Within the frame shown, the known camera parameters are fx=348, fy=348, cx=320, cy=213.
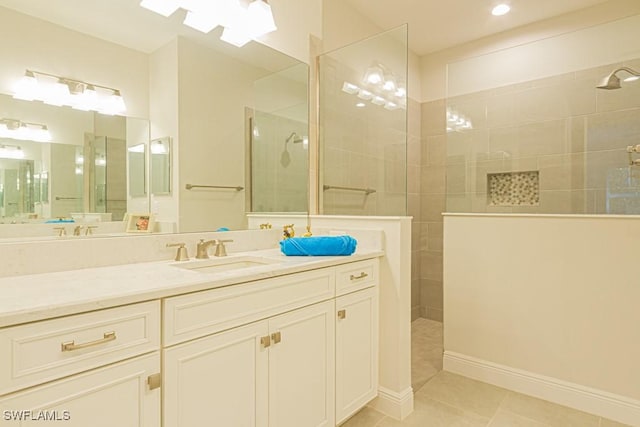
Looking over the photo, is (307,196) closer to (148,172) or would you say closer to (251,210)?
(251,210)

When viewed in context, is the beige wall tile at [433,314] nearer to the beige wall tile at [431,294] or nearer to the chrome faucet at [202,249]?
the beige wall tile at [431,294]

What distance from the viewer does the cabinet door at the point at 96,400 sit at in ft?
2.62

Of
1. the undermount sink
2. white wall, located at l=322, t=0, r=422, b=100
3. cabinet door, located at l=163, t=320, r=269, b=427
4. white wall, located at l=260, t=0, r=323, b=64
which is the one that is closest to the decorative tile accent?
white wall, located at l=322, t=0, r=422, b=100

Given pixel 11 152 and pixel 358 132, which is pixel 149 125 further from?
pixel 358 132

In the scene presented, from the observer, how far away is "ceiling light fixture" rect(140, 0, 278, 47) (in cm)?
170

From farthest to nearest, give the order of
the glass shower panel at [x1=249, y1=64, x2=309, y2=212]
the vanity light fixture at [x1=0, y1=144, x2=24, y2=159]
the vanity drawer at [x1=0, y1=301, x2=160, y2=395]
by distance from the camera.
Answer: the glass shower panel at [x1=249, y1=64, x2=309, y2=212] < the vanity light fixture at [x1=0, y1=144, x2=24, y2=159] < the vanity drawer at [x1=0, y1=301, x2=160, y2=395]

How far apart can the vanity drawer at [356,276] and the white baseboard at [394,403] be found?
622 mm

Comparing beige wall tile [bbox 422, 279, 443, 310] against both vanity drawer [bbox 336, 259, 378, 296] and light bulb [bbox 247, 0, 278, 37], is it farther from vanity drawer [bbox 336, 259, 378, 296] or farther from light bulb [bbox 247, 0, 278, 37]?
light bulb [bbox 247, 0, 278, 37]

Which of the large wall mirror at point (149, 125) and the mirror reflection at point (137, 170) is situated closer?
the large wall mirror at point (149, 125)

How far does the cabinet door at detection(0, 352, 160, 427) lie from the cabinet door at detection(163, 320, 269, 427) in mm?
54

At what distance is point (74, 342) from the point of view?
858 millimetres

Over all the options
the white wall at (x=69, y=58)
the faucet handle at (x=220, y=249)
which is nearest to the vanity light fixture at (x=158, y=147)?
the white wall at (x=69, y=58)

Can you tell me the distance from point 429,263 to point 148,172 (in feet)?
9.30

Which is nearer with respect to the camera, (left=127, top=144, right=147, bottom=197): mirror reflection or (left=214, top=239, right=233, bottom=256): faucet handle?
(left=127, top=144, right=147, bottom=197): mirror reflection
